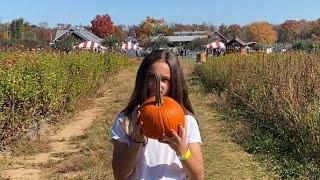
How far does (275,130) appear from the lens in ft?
28.8

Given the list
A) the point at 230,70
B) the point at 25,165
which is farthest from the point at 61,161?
the point at 230,70

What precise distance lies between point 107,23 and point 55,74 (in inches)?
3985

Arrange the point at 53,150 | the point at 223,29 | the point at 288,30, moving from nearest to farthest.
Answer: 1. the point at 53,150
2. the point at 288,30
3. the point at 223,29

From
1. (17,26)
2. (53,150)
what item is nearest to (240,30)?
(17,26)

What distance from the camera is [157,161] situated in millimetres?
2506

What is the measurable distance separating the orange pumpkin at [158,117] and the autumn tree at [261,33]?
4615 inches

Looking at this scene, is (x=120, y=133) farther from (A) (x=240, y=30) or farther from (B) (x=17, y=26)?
(A) (x=240, y=30)

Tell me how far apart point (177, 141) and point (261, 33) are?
394ft

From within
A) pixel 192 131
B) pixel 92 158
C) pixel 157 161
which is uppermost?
pixel 192 131

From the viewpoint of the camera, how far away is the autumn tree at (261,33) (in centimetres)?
11819

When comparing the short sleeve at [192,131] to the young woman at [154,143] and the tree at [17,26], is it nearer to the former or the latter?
the young woman at [154,143]

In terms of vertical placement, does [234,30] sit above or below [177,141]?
above

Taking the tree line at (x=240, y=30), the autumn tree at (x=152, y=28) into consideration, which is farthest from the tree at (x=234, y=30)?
the autumn tree at (x=152, y=28)

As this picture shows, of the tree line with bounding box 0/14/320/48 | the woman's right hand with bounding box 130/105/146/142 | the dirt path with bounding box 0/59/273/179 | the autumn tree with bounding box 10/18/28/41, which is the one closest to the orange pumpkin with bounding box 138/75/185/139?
the woman's right hand with bounding box 130/105/146/142
